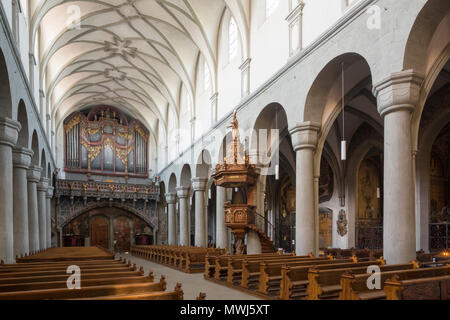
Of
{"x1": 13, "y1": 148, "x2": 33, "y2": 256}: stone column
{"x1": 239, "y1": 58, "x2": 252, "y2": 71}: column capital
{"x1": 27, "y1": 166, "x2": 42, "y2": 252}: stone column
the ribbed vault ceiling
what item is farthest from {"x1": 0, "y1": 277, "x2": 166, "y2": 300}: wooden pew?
{"x1": 27, "y1": 166, "x2": 42, "y2": 252}: stone column

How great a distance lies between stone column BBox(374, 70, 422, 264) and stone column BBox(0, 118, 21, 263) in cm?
1029

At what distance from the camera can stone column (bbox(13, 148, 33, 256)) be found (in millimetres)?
14469

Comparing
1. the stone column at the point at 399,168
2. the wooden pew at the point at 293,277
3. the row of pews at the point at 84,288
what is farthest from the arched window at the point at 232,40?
the row of pews at the point at 84,288

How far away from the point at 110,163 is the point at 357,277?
102 feet

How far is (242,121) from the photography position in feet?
55.9

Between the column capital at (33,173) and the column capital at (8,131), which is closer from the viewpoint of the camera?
the column capital at (8,131)

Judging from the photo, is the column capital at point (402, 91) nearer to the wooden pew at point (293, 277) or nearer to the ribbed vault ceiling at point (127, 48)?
the wooden pew at point (293, 277)

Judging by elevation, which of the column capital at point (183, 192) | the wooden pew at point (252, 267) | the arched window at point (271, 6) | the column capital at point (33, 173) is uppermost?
the arched window at point (271, 6)

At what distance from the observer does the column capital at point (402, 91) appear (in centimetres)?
820

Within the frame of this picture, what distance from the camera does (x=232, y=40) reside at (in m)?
18.9

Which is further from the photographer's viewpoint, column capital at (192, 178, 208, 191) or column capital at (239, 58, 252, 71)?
column capital at (192, 178, 208, 191)

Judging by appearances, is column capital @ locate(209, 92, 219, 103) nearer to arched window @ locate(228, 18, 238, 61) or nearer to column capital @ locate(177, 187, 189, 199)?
arched window @ locate(228, 18, 238, 61)

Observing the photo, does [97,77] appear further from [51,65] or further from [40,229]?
[40,229]

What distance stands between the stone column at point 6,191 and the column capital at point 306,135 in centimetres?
884
